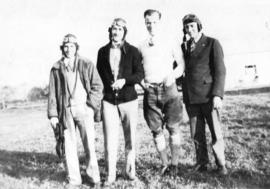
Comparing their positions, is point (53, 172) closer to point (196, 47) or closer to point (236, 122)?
point (196, 47)

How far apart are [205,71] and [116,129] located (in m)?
1.69

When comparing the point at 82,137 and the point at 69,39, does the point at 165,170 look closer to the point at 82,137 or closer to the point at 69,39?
the point at 82,137

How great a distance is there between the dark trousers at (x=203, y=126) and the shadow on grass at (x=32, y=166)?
2378mm

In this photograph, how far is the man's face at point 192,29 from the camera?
559cm

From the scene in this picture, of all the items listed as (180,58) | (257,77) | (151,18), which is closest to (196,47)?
(180,58)

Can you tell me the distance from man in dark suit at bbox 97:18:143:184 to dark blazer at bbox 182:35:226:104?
905 mm

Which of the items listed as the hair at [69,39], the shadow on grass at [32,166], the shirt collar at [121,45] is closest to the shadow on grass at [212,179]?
the shadow on grass at [32,166]

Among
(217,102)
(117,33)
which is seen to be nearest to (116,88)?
(117,33)

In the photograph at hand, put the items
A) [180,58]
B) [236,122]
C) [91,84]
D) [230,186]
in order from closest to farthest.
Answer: [230,186]
[91,84]
[180,58]
[236,122]

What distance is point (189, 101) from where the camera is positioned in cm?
584

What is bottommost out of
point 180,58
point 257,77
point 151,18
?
point 257,77

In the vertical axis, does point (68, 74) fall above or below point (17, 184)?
above

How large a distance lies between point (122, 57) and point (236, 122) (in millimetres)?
6371

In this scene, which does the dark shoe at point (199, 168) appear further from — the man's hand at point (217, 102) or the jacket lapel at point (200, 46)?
the jacket lapel at point (200, 46)
